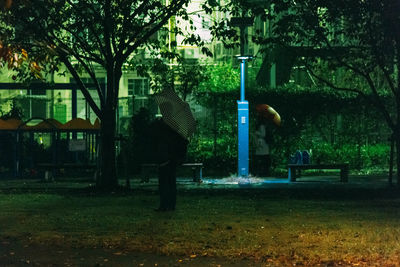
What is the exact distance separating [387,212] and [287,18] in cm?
600

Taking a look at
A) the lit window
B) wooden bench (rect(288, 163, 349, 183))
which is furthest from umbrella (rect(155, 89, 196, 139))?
the lit window

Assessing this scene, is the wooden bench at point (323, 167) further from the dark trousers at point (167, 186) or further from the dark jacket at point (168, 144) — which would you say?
the dark jacket at point (168, 144)

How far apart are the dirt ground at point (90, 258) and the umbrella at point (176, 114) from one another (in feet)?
11.7

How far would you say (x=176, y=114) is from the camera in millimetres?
12766

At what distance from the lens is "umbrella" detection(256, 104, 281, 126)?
22.2 m

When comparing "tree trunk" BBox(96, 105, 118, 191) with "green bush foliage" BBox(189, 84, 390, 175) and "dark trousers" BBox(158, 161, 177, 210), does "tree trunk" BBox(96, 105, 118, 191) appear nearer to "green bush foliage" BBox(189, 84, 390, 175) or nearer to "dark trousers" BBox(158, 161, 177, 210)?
"dark trousers" BBox(158, 161, 177, 210)

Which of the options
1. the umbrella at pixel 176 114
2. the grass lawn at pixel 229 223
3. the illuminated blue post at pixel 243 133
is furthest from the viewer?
the illuminated blue post at pixel 243 133

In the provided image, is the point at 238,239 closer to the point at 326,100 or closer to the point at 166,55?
the point at 166,55

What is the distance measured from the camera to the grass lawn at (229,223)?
926 cm

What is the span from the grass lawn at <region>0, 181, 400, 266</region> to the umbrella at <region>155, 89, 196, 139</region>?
1.43 metres

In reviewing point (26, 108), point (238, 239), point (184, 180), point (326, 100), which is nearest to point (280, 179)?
point (184, 180)

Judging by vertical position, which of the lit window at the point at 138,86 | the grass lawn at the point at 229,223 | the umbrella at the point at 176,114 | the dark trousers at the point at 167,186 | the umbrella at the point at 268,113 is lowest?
the grass lawn at the point at 229,223

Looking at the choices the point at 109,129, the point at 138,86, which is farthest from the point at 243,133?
the point at 138,86

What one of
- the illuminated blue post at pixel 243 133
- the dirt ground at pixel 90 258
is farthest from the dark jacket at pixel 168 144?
the illuminated blue post at pixel 243 133
